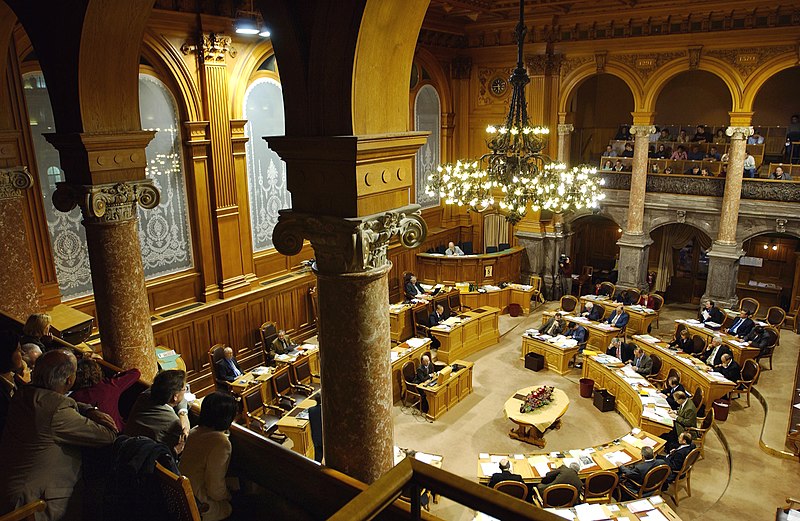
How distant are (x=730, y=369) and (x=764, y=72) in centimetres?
711

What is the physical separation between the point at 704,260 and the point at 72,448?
17.5 m

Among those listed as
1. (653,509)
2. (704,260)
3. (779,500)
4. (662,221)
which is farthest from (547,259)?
(653,509)

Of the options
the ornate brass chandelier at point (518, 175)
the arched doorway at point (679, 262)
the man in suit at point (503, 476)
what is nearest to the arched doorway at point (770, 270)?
the arched doorway at point (679, 262)

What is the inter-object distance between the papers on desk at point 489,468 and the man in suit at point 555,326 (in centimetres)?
502

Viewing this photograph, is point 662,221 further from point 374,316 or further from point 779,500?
point 374,316

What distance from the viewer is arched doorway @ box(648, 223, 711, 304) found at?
16922 mm

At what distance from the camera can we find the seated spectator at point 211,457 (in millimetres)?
3514

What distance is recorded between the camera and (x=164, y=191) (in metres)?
10.2

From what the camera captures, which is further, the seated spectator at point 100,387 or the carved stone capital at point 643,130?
the carved stone capital at point 643,130

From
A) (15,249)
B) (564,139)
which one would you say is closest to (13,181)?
(15,249)

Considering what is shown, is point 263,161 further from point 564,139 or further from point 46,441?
point 46,441

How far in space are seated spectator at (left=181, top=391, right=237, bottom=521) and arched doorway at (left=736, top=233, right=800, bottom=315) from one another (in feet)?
53.0

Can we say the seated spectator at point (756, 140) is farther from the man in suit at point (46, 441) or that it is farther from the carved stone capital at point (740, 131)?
the man in suit at point (46, 441)

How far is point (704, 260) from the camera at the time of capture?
674 inches
